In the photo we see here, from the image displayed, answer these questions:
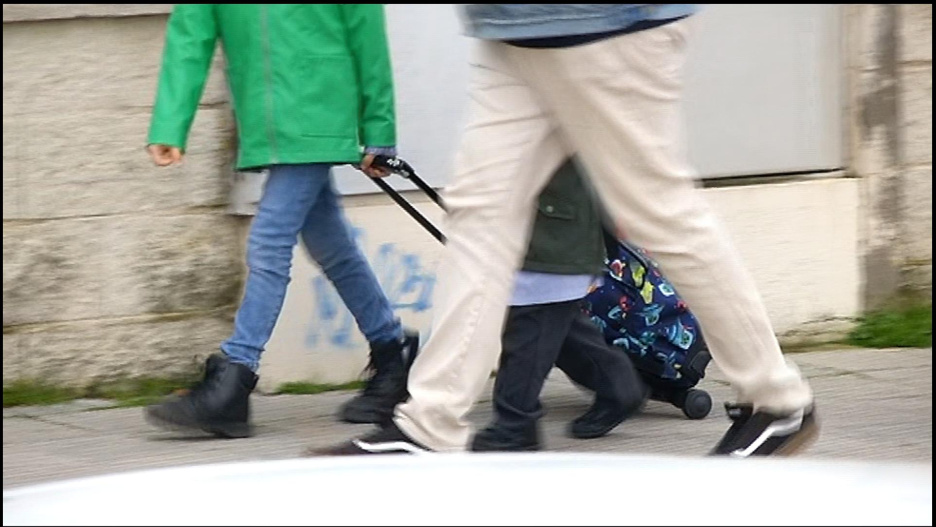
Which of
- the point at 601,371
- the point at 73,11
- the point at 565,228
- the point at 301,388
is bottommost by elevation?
the point at 301,388

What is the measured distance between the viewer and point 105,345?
5.50 metres

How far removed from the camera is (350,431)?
5.02 metres

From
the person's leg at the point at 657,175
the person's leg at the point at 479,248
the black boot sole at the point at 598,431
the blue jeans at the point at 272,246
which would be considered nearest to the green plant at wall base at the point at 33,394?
the blue jeans at the point at 272,246

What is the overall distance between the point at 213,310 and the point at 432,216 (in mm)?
732

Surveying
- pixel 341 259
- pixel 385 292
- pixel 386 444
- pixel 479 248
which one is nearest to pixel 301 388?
pixel 385 292

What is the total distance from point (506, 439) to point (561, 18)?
1060mm

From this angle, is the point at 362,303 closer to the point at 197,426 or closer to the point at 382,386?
the point at 382,386

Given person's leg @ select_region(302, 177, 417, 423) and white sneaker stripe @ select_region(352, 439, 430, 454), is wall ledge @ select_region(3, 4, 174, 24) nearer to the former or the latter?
person's leg @ select_region(302, 177, 417, 423)

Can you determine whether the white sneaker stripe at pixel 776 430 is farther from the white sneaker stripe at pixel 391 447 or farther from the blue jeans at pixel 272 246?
the blue jeans at pixel 272 246

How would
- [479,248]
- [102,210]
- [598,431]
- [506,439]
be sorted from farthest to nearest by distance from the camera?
[102,210]
[598,431]
[506,439]
[479,248]

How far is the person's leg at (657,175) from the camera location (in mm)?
3668

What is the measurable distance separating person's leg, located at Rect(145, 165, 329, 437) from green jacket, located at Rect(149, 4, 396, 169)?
0.09 metres

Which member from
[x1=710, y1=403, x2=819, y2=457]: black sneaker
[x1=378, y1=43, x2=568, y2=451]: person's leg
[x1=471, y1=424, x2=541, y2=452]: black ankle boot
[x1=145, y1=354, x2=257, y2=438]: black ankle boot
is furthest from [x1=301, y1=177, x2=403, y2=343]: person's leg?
[x1=710, y1=403, x2=819, y2=457]: black sneaker

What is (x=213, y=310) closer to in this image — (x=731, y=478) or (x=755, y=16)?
(x=755, y=16)
